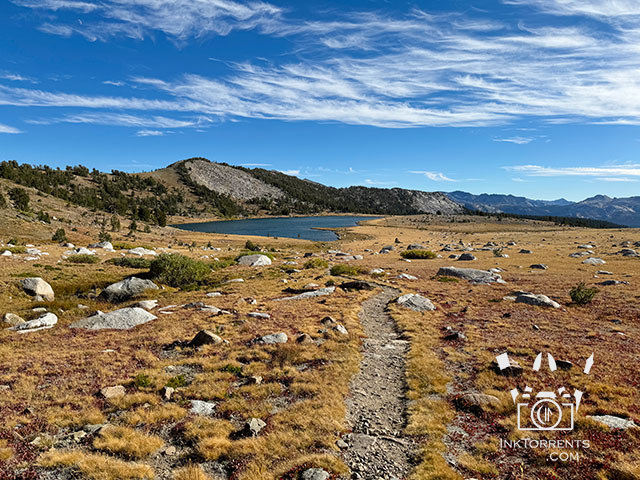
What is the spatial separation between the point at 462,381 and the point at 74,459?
13.2 m

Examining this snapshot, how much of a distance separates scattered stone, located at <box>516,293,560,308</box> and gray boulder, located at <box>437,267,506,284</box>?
9607 millimetres

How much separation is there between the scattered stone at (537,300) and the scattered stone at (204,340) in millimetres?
24266

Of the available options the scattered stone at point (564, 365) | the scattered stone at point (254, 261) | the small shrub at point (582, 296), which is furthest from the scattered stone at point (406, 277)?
the scattered stone at point (564, 365)

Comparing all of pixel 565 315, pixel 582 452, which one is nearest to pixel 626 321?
pixel 565 315

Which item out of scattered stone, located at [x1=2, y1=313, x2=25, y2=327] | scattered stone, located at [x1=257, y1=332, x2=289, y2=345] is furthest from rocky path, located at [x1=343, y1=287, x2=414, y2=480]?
scattered stone, located at [x1=2, y1=313, x2=25, y2=327]

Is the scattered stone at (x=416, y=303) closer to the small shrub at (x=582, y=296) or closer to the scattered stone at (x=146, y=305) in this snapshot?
the small shrub at (x=582, y=296)

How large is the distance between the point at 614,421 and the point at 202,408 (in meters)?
13.1

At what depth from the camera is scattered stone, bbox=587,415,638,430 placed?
9391 mm

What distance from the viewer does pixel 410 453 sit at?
29.0 feet

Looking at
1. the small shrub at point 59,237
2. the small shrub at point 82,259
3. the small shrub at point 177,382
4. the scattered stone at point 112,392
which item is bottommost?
the small shrub at point 177,382

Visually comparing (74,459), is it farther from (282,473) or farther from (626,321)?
(626,321)

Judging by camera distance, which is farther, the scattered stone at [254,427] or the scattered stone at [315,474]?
the scattered stone at [254,427]

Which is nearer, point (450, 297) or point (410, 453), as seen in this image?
point (410, 453)

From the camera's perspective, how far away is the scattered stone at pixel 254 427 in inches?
378
